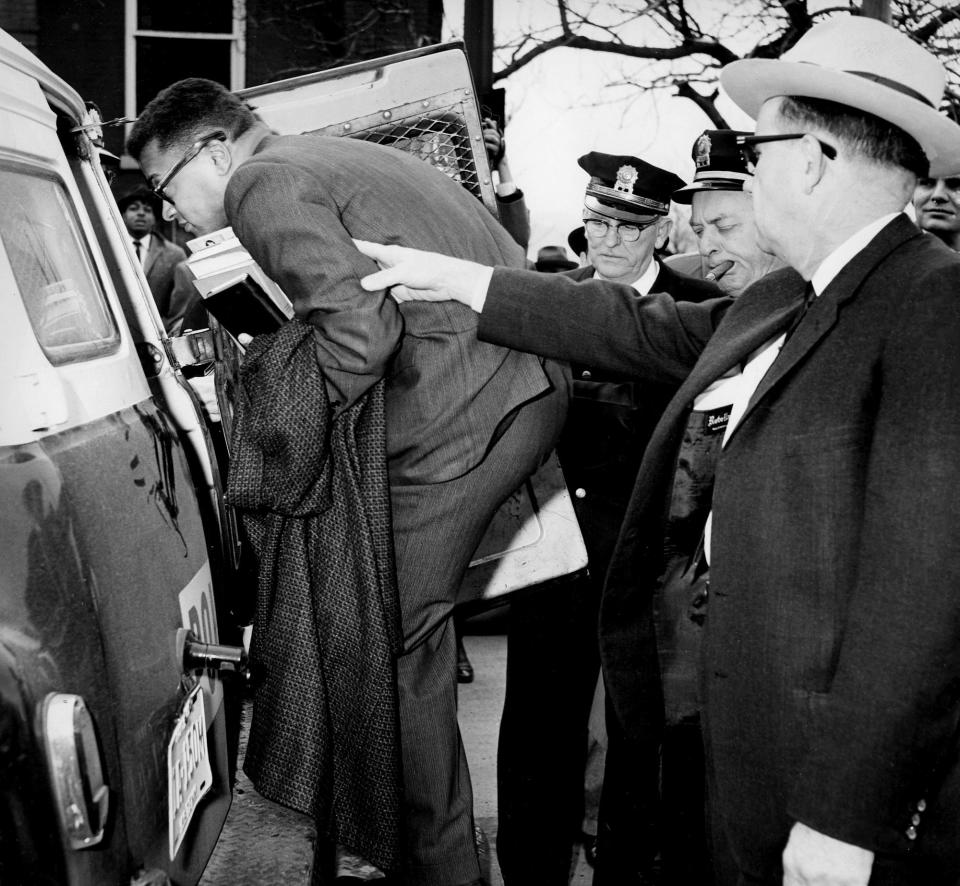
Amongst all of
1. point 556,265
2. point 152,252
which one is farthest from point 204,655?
point 152,252

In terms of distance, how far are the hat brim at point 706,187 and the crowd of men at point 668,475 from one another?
0.10 ft

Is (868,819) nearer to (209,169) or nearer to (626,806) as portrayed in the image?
(626,806)

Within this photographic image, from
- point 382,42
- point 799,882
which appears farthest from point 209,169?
point 382,42

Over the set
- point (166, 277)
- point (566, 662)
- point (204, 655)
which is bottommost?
point (166, 277)

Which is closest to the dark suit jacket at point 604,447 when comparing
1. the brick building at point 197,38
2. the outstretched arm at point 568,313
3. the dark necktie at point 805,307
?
the outstretched arm at point 568,313

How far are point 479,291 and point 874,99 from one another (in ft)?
3.02

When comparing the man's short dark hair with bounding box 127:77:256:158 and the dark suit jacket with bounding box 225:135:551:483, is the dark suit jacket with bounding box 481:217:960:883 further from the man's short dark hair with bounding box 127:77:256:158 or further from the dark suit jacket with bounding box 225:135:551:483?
the man's short dark hair with bounding box 127:77:256:158

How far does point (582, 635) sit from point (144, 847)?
1.73m

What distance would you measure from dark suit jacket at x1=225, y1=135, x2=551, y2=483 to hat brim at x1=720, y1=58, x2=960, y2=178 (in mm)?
857

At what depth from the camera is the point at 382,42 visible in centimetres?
1198

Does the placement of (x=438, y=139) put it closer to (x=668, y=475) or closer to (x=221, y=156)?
(x=221, y=156)

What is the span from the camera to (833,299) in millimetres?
1784

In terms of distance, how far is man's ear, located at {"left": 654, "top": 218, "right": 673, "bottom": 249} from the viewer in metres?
3.80

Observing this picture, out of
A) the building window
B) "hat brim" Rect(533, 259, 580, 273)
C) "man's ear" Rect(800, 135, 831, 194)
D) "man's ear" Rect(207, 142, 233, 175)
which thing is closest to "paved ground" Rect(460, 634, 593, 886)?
"man's ear" Rect(207, 142, 233, 175)
